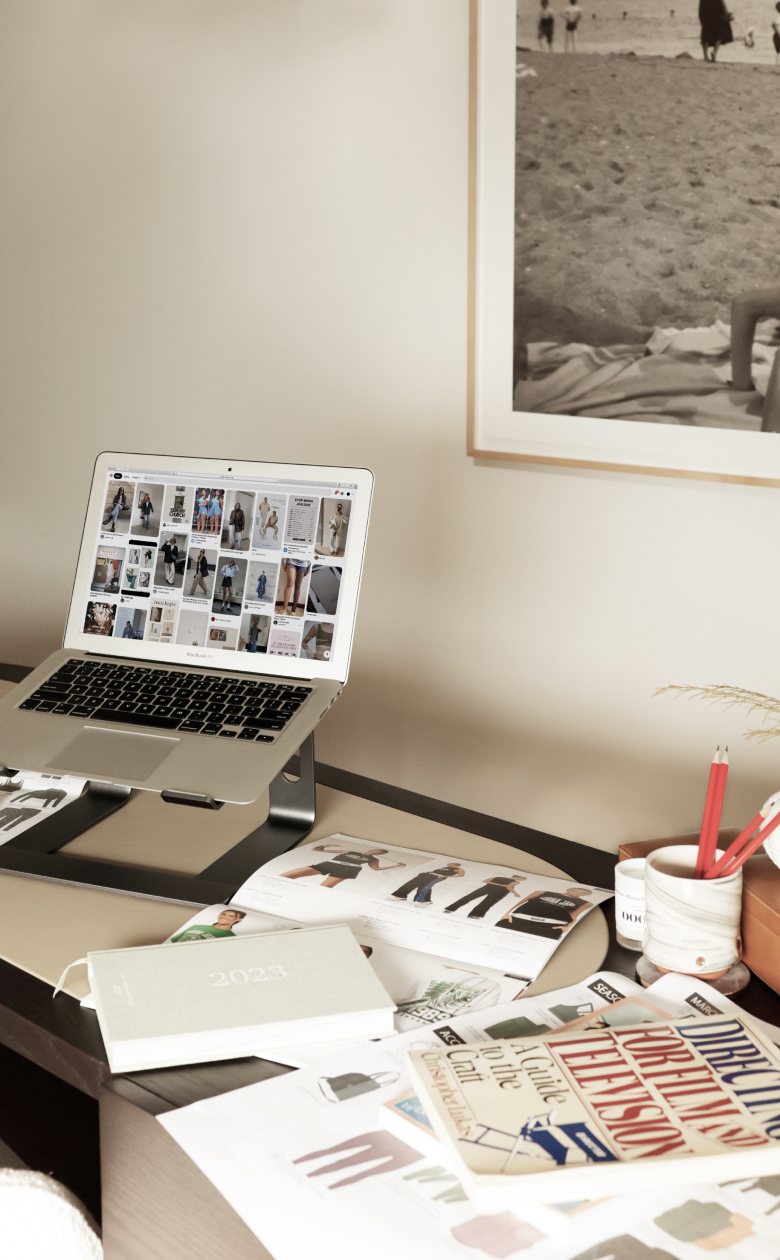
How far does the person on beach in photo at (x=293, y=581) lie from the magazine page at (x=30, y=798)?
33 cm

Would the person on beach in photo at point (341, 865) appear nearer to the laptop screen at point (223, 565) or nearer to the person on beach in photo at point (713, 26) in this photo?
the laptop screen at point (223, 565)

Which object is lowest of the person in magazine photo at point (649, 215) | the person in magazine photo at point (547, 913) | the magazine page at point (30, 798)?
the person in magazine photo at point (547, 913)

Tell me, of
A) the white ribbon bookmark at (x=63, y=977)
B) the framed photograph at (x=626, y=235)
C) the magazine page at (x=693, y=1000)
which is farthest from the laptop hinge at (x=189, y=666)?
the framed photograph at (x=626, y=235)

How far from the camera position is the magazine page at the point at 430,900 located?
96 centimetres

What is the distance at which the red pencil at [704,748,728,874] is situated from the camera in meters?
0.88

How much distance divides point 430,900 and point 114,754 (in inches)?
15.7

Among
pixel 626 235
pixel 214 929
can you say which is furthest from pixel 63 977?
pixel 626 235

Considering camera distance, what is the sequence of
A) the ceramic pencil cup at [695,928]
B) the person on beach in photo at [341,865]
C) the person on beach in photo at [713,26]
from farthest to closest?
1. the person on beach in photo at [713,26]
2. the person on beach in photo at [341,865]
3. the ceramic pencil cup at [695,928]

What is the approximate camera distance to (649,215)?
1.77 metres

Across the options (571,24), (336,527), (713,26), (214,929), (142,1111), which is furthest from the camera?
(571,24)

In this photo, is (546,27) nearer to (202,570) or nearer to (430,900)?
(202,570)

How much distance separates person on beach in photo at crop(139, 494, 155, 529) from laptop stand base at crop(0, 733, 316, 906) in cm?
34

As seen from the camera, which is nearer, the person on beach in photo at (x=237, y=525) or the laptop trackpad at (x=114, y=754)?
the laptop trackpad at (x=114, y=754)

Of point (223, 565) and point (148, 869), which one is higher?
point (223, 565)
